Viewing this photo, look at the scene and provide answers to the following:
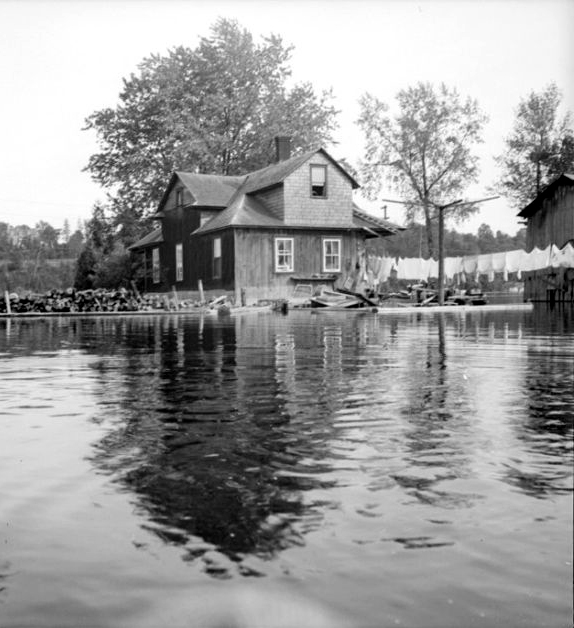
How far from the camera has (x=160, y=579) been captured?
9.63 feet

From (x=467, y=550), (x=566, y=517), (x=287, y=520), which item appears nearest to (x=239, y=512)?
(x=287, y=520)

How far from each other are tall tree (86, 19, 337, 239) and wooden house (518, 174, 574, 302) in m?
17.6

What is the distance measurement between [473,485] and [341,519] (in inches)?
34.8

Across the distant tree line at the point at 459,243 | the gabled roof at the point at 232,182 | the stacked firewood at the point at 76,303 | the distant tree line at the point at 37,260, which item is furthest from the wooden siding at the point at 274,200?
the distant tree line at the point at 459,243

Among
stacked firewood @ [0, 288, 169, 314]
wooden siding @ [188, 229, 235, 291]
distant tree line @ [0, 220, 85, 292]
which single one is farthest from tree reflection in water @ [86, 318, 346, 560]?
distant tree line @ [0, 220, 85, 292]

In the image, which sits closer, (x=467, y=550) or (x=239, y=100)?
(x=467, y=550)

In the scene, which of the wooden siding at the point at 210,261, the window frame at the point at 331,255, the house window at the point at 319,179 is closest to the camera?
the wooden siding at the point at 210,261

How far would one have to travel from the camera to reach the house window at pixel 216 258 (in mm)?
40844

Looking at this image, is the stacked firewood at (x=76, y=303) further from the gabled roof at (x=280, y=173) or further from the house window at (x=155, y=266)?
the house window at (x=155, y=266)

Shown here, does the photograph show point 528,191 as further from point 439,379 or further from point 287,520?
point 287,520

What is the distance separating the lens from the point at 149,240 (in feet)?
167

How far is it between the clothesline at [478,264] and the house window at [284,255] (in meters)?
4.24

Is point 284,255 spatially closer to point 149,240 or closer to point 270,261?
point 270,261

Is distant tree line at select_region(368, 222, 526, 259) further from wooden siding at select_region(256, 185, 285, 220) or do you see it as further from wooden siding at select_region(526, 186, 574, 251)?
wooden siding at select_region(256, 185, 285, 220)
